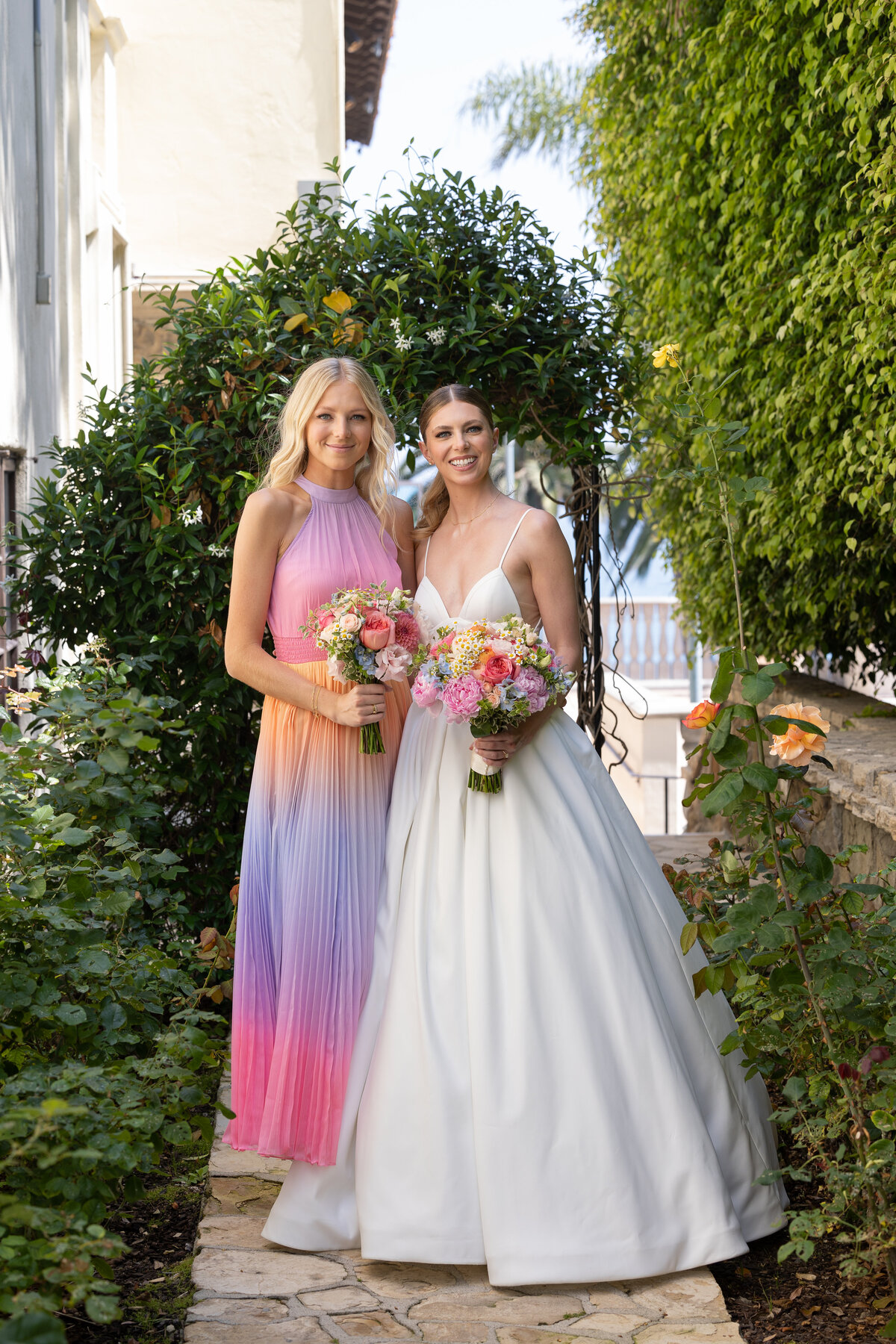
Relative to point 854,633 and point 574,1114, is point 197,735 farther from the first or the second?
point 854,633

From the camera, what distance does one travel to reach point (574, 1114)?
2824 mm

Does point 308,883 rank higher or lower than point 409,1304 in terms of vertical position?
higher

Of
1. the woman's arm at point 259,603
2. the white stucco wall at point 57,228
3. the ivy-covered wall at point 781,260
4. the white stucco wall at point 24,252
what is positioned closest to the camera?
the woman's arm at point 259,603

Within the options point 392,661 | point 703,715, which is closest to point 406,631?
point 392,661

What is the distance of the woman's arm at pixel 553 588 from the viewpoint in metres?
3.23

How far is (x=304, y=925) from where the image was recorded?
3129 millimetres

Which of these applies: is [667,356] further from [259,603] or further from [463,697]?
[259,603]

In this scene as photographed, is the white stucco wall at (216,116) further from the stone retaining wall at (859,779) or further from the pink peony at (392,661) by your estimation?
the pink peony at (392,661)

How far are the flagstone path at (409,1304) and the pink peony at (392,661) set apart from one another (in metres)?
1.41

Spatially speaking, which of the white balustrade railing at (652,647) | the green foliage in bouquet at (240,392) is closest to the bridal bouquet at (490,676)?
the green foliage in bouquet at (240,392)

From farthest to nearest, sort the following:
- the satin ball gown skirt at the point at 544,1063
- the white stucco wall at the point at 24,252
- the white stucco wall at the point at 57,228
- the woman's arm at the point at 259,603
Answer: the white stucco wall at the point at 57,228
the white stucco wall at the point at 24,252
the woman's arm at the point at 259,603
the satin ball gown skirt at the point at 544,1063

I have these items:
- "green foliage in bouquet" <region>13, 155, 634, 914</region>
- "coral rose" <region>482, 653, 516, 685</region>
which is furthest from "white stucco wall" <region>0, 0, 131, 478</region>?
"coral rose" <region>482, 653, 516, 685</region>

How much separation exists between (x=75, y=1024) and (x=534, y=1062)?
102 cm

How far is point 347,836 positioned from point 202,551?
1544 mm
